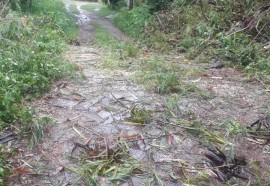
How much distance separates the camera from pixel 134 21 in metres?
11.7

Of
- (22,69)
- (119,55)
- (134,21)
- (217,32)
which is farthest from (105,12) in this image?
(22,69)

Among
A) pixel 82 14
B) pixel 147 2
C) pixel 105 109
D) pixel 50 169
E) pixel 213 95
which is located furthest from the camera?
pixel 82 14

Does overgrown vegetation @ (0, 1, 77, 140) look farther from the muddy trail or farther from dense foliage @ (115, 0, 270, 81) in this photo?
dense foliage @ (115, 0, 270, 81)

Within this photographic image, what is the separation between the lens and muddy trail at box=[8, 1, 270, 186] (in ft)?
8.68

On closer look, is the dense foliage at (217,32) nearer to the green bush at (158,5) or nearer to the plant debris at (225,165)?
the green bush at (158,5)

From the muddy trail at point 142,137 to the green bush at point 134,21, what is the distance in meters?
6.60

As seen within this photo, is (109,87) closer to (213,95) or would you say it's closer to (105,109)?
(105,109)

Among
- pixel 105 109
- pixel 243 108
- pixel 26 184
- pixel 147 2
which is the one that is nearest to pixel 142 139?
pixel 105 109

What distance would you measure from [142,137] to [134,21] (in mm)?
8960

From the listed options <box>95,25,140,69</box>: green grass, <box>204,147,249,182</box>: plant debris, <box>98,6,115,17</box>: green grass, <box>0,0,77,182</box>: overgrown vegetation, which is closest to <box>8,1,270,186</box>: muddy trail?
<box>204,147,249,182</box>: plant debris

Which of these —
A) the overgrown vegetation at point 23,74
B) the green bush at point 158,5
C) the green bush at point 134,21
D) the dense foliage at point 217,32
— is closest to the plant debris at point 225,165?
the overgrown vegetation at point 23,74

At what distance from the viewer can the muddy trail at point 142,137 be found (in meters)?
2.64

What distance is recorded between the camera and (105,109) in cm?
378

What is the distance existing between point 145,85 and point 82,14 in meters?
10.5
